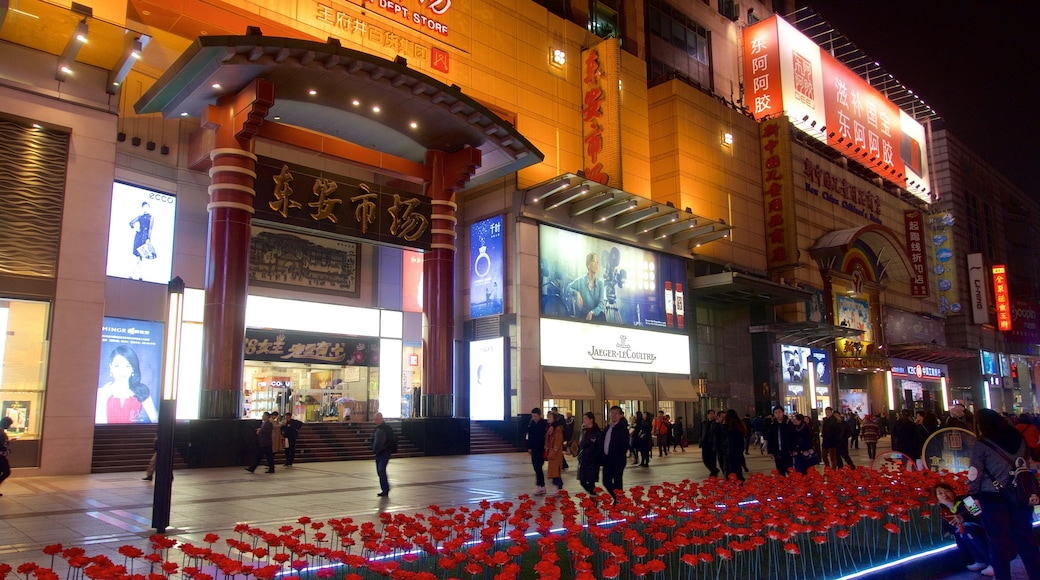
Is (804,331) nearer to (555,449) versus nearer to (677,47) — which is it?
(677,47)

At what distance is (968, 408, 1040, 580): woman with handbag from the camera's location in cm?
650

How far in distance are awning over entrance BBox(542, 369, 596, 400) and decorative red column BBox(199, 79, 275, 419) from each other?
12.7m

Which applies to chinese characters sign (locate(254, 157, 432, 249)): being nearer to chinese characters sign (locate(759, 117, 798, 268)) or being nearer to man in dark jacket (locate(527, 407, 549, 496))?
man in dark jacket (locate(527, 407, 549, 496))

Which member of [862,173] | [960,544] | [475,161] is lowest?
[960,544]

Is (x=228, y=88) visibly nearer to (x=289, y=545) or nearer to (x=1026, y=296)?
(x=289, y=545)

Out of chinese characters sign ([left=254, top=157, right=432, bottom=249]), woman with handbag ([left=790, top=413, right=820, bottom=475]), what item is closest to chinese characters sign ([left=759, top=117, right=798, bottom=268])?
chinese characters sign ([left=254, top=157, right=432, bottom=249])

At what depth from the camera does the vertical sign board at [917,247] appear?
177ft

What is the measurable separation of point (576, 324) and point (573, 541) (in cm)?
2559

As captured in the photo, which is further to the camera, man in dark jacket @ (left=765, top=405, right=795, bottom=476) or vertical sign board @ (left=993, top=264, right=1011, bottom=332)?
vertical sign board @ (left=993, top=264, right=1011, bottom=332)

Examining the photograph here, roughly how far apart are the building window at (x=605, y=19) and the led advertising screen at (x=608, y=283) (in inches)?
468

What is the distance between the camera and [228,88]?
2072cm

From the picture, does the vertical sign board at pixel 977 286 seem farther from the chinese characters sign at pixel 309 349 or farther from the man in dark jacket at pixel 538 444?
the man in dark jacket at pixel 538 444

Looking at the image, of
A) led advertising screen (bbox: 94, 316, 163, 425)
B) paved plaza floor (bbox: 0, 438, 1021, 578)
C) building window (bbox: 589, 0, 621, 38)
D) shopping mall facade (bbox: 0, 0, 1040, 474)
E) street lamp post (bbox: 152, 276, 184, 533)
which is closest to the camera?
paved plaza floor (bbox: 0, 438, 1021, 578)

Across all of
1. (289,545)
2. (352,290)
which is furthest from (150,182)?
(289,545)
